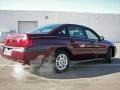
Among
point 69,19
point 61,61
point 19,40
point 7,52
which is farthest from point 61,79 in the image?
point 69,19

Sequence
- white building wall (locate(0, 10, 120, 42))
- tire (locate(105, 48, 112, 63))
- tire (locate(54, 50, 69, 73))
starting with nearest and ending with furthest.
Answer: tire (locate(54, 50, 69, 73))
tire (locate(105, 48, 112, 63))
white building wall (locate(0, 10, 120, 42))

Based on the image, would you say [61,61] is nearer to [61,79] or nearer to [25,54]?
[61,79]

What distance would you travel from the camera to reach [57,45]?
8.09 metres

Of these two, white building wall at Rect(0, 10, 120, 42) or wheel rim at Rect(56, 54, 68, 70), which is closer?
wheel rim at Rect(56, 54, 68, 70)

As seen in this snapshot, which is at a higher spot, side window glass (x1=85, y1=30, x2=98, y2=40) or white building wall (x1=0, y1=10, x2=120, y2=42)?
white building wall (x1=0, y1=10, x2=120, y2=42)

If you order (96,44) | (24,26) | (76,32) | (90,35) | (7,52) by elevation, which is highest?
(24,26)

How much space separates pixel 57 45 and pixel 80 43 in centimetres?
107

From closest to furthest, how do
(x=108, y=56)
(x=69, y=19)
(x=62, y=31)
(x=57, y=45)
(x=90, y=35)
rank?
1. (x=57, y=45)
2. (x=62, y=31)
3. (x=90, y=35)
4. (x=108, y=56)
5. (x=69, y=19)

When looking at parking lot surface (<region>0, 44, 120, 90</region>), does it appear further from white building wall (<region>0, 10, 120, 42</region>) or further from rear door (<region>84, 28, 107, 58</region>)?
white building wall (<region>0, 10, 120, 42</region>)

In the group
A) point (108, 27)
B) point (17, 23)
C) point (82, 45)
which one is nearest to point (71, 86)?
point (82, 45)

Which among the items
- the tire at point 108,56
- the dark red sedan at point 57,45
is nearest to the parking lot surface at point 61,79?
the dark red sedan at point 57,45

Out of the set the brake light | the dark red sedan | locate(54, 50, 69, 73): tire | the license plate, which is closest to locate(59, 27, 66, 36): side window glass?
the dark red sedan

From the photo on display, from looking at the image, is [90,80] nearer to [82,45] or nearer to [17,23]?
[82,45]

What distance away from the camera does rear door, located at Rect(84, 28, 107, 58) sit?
9.49 meters
